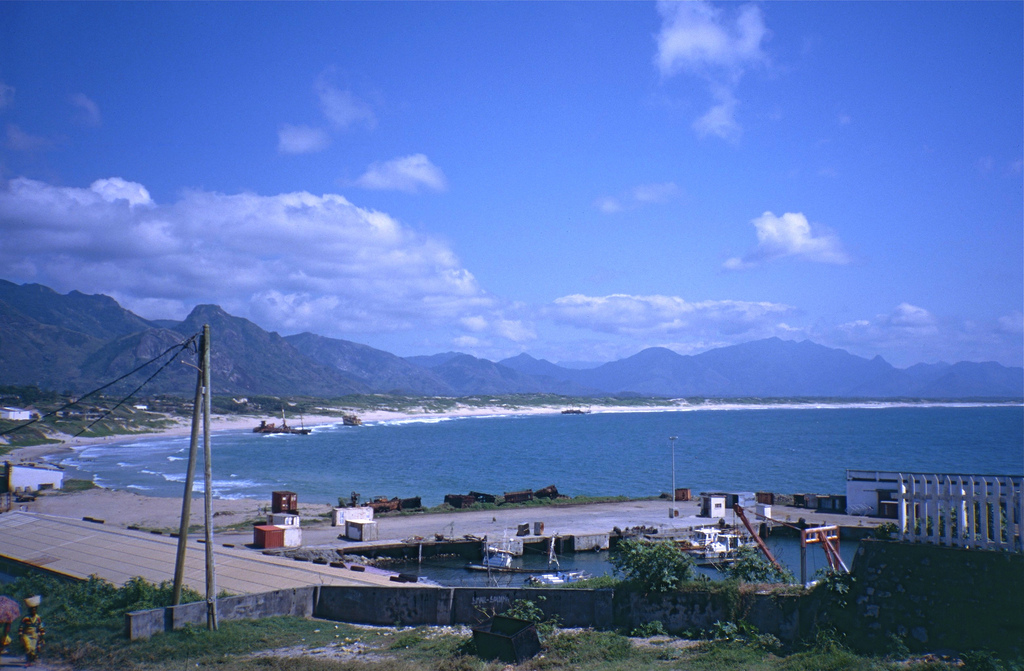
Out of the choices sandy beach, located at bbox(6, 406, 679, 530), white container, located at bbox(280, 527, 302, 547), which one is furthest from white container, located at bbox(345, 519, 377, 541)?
sandy beach, located at bbox(6, 406, 679, 530)

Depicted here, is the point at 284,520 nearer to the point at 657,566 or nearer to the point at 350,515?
the point at 350,515

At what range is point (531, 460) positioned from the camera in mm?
92062

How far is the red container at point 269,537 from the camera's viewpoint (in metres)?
29.1

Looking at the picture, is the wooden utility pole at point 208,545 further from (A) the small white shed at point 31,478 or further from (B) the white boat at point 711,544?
(A) the small white shed at point 31,478

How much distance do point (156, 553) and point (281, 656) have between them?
43.4 feet

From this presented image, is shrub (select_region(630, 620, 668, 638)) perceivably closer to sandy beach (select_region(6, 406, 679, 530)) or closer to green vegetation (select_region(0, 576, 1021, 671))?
green vegetation (select_region(0, 576, 1021, 671))

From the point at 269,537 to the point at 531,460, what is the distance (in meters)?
64.6

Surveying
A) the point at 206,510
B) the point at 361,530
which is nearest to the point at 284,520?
the point at 361,530

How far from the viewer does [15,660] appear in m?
13.7

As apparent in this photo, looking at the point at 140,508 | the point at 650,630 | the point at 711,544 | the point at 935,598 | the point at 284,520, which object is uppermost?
the point at 935,598

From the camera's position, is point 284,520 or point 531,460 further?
point 531,460

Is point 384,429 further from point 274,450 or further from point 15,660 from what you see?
point 15,660

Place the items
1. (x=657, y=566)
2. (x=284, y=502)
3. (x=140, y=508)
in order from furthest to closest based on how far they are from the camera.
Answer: (x=140, y=508) → (x=284, y=502) → (x=657, y=566)

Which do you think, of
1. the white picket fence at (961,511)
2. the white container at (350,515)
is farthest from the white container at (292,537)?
the white picket fence at (961,511)
